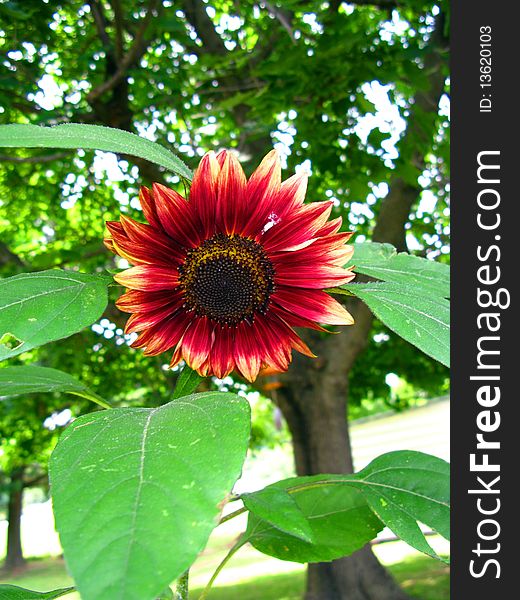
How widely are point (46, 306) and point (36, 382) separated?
0.22 meters

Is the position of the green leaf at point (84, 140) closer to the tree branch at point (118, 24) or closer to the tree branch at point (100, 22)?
the tree branch at point (118, 24)

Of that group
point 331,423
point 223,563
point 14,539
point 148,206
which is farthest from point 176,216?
point 14,539

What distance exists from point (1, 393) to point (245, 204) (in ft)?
1.35

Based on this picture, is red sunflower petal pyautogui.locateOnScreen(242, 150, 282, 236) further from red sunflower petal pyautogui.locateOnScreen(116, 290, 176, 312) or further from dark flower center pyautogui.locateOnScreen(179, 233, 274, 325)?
red sunflower petal pyautogui.locateOnScreen(116, 290, 176, 312)

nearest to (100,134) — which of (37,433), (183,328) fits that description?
(183,328)

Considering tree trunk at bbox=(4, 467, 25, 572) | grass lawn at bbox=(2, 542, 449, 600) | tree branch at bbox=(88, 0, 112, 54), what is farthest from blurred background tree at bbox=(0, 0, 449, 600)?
tree trunk at bbox=(4, 467, 25, 572)

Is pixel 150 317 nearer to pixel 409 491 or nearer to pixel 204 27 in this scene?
pixel 409 491

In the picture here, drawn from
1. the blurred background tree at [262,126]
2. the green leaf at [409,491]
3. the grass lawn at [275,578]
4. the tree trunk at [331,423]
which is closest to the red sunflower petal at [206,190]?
the green leaf at [409,491]

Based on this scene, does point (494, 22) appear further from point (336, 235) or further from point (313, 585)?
point (313, 585)

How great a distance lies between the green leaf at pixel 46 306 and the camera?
2.40 ft

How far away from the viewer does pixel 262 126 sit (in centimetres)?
442

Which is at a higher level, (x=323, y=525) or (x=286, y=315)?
(x=286, y=315)

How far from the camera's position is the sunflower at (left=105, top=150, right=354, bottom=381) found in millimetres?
875

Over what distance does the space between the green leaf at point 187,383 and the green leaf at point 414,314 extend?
0.76 ft
